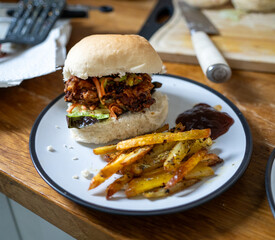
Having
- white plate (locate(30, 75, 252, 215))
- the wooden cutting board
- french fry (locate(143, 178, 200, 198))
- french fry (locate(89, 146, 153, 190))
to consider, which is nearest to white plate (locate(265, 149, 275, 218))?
white plate (locate(30, 75, 252, 215))

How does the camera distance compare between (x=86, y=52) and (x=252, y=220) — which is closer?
(x=252, y=220)

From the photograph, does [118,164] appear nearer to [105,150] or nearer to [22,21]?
[105,150]

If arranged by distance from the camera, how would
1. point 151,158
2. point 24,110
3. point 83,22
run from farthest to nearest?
point 83,22
point 24,110
point 151,158

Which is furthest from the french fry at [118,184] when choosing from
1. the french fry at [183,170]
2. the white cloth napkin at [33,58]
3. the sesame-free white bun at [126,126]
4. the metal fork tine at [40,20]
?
the metal fork tine at [40,20]

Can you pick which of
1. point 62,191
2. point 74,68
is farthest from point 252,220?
point 74,68

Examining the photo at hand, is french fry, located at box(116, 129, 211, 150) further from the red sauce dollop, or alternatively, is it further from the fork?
the fork

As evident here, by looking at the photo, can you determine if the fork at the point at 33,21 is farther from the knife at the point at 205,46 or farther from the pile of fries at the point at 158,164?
the pile of fries at the point at 158,164

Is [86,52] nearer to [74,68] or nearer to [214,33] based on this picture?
[74,68]
